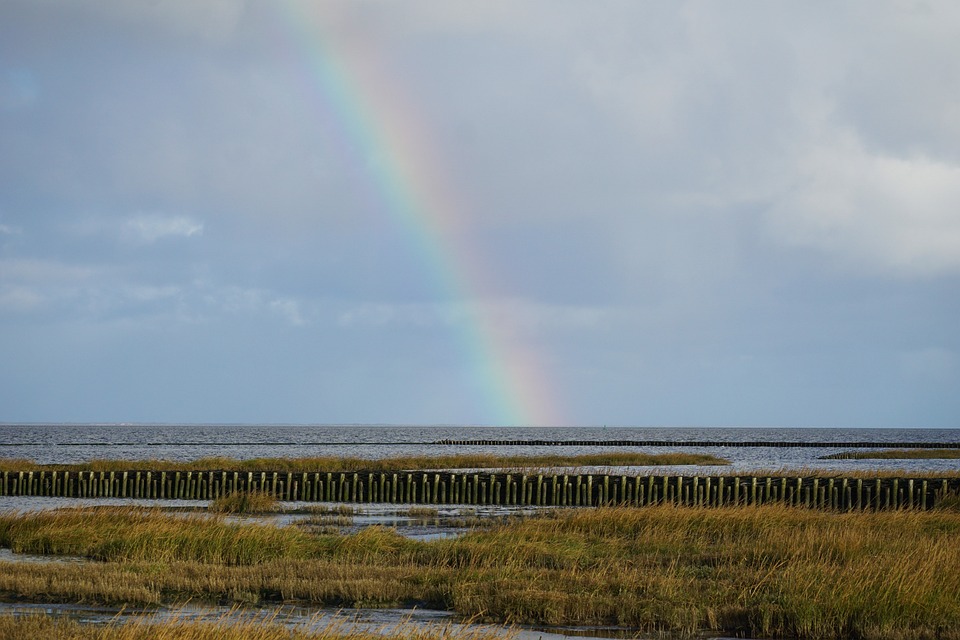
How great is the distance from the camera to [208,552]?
18.7m

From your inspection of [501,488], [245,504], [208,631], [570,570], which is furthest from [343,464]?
[208,631]

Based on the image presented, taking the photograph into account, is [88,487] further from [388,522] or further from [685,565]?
[685,565]

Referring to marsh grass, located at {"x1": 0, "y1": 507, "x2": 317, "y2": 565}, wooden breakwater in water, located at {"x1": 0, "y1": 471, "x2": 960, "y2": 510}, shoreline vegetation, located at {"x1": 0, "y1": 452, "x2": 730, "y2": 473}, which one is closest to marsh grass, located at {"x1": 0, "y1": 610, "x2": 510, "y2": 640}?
marsh grass, located at {"x1": 0, "y1": 507, "x2": 317, "y2": 565}

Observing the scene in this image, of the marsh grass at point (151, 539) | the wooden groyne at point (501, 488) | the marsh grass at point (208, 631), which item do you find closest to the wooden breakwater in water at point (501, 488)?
the wooden groyne at point (501, 488)

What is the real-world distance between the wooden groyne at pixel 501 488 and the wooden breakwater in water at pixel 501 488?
0.03m

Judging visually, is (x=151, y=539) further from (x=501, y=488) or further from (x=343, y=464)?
(x=343, y=464)

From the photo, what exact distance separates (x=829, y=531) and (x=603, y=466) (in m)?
40.0

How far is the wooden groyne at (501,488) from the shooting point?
31.0 m

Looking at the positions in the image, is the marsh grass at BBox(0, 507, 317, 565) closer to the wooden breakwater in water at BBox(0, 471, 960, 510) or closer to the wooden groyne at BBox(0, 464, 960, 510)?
the wooden breakwater in water at BBox(0, 471, 960, 510)

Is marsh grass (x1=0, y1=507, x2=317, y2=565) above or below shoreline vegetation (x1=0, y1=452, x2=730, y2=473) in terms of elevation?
above

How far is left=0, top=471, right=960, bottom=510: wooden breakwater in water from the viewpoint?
31.0 meters

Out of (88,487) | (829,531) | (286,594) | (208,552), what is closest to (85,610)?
(286,594)

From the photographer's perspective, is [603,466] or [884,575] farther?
[603,466]

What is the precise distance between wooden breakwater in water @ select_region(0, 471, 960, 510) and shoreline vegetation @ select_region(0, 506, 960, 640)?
25.6 ft
